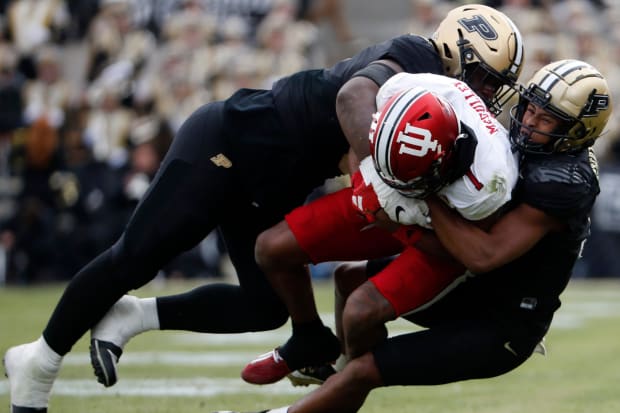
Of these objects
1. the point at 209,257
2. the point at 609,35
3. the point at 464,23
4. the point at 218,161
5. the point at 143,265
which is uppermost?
the point at 464,23

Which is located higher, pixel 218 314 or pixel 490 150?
pixel 490 150

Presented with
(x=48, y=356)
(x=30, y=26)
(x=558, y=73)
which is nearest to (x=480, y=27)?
(x=558, y=73)

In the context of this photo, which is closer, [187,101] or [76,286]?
[76,286]

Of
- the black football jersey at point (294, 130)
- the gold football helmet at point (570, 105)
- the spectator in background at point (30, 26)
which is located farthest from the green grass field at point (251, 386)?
the spectator in background at point (30, 26)

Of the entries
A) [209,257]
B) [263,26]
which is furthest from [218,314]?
[263,26]

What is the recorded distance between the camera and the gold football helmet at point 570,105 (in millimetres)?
4332

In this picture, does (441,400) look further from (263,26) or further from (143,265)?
(263,26)

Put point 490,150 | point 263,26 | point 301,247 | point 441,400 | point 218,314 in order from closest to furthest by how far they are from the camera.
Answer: point 490,150 < point 301,247 < point 218,314 < point 441,400 < point 263,26

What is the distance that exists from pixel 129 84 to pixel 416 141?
8101 mm

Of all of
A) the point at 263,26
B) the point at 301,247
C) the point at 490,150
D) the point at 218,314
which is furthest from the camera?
the point at 263,26

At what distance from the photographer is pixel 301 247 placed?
15.1 ft

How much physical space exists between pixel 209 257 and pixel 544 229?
7.65m

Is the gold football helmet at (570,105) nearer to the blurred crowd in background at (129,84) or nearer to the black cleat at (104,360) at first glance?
the black cleat at (104,360)

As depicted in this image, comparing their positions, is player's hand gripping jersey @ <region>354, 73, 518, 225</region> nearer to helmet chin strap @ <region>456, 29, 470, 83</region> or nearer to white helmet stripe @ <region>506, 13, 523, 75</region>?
helmet chin strap @ <region>456, 29, 470, 83</region>
